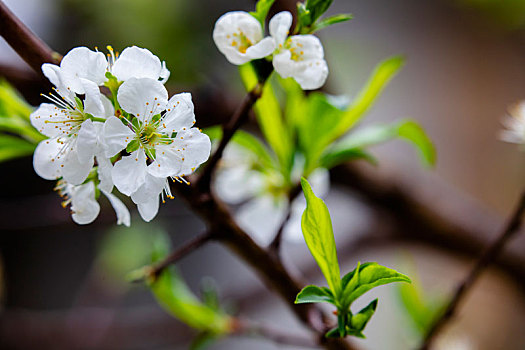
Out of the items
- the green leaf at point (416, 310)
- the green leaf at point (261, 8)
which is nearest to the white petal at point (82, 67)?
the green leaf at point (261, 8)

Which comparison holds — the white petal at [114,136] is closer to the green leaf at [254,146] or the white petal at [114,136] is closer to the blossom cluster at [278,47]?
the blossom cluster at [278,47]

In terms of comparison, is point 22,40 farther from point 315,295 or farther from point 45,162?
point 315,295

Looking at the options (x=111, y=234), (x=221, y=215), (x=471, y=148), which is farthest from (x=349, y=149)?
(x=471, y=148)

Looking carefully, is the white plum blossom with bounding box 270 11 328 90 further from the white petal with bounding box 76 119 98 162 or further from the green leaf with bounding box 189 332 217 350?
the green leaf with bounding box 189 332 217 350

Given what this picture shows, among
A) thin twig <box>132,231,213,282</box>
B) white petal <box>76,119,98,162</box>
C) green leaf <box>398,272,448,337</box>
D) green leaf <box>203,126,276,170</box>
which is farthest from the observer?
green leaf <box>398,272,448,337</box>

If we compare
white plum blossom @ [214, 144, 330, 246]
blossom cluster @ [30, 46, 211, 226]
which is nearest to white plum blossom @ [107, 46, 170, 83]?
blossom cluster @ [30, 46, 211, 226]

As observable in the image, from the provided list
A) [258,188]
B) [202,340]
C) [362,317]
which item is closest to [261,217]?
[258,188]
